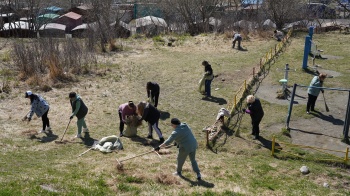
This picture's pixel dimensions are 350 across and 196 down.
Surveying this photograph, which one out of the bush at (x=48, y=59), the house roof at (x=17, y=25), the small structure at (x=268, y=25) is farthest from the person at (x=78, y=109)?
the house roof at (x=17, y=25)

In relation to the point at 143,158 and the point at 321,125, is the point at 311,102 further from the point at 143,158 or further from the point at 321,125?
the point at 143,158

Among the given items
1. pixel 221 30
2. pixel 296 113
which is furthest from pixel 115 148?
pixel 221 30

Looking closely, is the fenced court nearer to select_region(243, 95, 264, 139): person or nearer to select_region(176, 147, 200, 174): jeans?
select_region(243, 95, 264, 139): person

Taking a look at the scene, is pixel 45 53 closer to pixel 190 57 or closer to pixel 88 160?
pixel 190 57

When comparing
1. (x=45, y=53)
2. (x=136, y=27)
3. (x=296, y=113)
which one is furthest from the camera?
(x=136, y=27)

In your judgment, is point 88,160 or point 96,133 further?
point 96,133

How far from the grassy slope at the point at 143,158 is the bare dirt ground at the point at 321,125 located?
698 mm

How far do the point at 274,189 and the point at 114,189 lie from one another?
3.31 metres

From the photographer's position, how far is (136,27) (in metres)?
36.3

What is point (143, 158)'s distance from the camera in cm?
930

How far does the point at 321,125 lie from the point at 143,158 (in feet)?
19.2

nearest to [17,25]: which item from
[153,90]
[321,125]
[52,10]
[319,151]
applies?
[52,10]

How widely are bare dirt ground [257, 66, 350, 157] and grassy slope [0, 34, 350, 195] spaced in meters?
0.70

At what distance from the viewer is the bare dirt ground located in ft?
34.5
